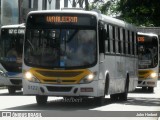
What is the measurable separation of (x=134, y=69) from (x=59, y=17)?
8452 mm

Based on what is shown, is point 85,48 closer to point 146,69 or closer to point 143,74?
point 143,74

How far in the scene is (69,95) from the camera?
20.8 meters

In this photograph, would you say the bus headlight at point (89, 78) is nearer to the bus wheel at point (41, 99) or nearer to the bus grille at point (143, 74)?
the bus wheel at point (41, 99)

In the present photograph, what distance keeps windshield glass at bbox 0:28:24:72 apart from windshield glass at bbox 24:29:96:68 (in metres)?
10.3

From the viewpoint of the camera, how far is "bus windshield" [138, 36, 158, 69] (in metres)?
36.9

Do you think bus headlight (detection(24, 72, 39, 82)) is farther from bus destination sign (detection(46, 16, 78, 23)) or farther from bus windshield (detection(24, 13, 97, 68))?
bus destination sign (detection(46, 16, 78, 23))

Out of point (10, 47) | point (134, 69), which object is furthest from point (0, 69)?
point (134, 69)

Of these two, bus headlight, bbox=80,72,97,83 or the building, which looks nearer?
bus headlight, bbox=80,72,97,83

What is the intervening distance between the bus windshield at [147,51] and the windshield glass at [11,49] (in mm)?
7596

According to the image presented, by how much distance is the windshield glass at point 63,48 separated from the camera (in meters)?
21.2

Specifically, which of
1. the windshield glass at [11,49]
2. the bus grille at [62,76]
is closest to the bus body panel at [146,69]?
the windshield glass at [11,49]

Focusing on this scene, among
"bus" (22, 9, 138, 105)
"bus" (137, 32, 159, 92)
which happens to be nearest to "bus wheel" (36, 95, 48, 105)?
"bus" (22, 9, 138, 105)

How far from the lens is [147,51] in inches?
1463

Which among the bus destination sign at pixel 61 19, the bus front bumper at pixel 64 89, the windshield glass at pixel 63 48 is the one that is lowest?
the bus front bumper at pixel 64 89
